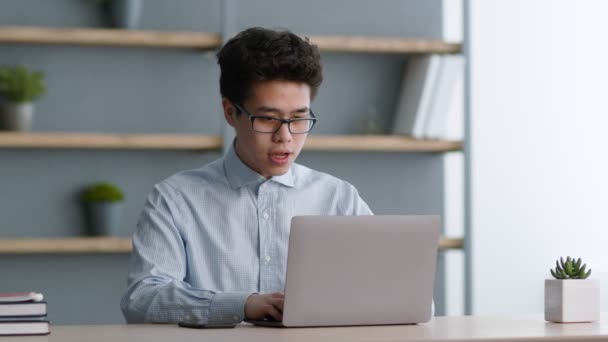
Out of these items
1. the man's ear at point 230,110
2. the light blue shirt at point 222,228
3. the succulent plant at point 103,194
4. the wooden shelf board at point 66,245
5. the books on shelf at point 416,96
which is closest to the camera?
the light blue shirt at point 222,228

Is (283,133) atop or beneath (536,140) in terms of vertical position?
atop

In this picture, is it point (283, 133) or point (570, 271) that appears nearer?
point (570, 271)

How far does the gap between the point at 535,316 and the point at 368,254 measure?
507 millimetres

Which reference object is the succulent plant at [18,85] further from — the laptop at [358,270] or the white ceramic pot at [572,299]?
the white ceramic pot at [572,299]

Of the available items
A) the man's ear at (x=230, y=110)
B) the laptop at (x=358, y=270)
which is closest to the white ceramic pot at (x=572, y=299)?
the laptop at (x=358, y=270)

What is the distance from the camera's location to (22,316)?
1766 mm

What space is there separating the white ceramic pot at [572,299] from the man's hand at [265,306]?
0.56 meters

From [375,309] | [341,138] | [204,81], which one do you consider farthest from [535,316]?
[204,81]

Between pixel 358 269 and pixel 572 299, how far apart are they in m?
0.47

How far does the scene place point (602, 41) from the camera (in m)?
4.10

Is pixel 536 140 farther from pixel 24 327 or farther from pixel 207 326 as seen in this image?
pixel 24 327

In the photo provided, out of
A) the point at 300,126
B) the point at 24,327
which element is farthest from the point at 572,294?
the point at 24,327

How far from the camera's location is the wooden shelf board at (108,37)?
3.51 meters

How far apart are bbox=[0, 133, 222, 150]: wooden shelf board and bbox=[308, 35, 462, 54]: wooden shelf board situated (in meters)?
0.57
